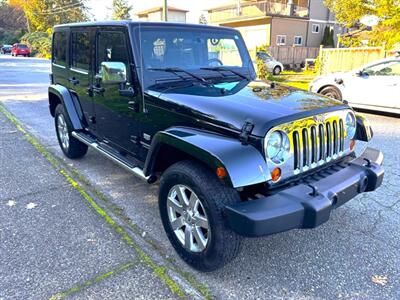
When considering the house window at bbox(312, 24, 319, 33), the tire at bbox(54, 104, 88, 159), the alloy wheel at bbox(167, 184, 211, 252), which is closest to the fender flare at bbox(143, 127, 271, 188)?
the alloy wheel at bbox(167, 184, 211, 252)

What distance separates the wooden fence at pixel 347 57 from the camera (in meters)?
13.2

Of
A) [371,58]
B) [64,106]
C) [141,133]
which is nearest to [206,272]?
[141,133]

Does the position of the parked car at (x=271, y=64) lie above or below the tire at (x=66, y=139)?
above

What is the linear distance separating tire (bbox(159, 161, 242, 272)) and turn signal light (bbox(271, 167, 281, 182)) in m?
0.30

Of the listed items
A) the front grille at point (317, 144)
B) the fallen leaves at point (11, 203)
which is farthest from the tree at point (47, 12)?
the front grille at point (317, 144)

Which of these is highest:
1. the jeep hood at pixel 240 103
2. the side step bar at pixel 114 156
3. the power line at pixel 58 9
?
the power line at pixel 58 9

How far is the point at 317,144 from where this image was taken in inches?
108

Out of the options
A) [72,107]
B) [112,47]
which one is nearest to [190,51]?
[112,47]

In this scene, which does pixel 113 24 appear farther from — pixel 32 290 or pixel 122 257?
pixel 32 290

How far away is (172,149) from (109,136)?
1.51 m

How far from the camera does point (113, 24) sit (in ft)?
11.8

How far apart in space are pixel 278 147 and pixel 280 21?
93.5 ft

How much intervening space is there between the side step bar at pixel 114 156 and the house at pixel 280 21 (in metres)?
25.5

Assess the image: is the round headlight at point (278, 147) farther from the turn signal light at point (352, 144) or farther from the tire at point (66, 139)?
the tire at point (66, 139)
